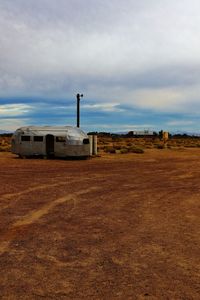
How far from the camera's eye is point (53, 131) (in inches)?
1238

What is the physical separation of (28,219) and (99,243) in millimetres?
2580

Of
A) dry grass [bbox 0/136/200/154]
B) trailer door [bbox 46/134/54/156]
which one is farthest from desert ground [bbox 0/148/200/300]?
dry grass [bbox 0/136/200/154]

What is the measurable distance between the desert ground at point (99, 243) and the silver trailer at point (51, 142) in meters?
15.6

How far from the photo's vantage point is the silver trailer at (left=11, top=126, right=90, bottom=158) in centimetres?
3062

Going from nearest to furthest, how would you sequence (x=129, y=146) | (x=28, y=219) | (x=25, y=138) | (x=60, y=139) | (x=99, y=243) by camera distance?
(x=99, y=243), (x=28, y=219), (x=60, y=139), (x=25, y=138), (x=129, y=146)

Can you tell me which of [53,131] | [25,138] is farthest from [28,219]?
[25,138]

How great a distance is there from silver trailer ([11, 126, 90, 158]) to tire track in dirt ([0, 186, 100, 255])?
16.8m

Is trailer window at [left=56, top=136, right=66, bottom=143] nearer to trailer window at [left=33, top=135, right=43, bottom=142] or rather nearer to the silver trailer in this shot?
the silver trailer

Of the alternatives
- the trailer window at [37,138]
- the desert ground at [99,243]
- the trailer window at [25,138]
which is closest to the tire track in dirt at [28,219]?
the desert ground at [99,243]

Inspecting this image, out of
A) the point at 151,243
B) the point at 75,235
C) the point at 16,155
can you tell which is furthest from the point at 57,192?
the point at 16,155

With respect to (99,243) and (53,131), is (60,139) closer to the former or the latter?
(53,131)

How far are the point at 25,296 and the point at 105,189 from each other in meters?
9.81

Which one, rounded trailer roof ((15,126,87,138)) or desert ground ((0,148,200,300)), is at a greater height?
rounded trailer roof ((15,126,87,138))

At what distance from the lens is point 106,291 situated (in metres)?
5.50
